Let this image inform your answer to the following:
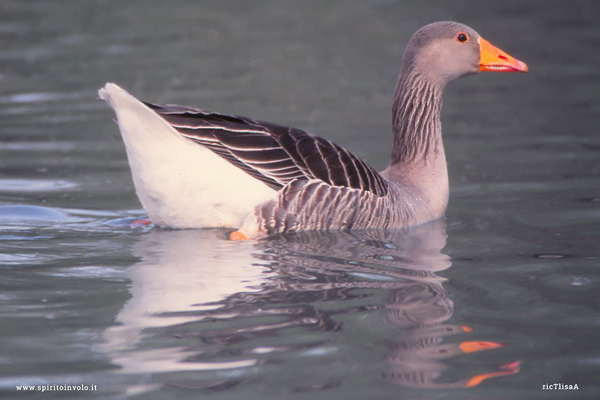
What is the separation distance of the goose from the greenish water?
218mm

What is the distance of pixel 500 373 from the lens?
3.84 meters

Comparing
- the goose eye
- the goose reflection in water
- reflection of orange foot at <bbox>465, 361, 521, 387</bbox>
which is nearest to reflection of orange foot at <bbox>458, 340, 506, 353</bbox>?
the goose reflection in water

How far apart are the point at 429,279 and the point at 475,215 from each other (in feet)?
6.76

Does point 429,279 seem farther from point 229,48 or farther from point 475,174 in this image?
point 229,48

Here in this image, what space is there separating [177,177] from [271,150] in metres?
0.87

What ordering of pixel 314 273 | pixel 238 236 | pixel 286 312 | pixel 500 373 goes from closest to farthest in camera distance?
pixel 500 373 < pixel 286 312 < pixel 314 273 < pixel 238 236

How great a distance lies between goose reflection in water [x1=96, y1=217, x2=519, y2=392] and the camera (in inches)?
152

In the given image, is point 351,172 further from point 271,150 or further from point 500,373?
point 500,373

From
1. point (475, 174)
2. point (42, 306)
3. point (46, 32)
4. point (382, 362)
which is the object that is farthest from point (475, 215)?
point (46, 32)

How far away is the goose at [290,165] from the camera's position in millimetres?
5852

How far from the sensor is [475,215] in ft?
23.2

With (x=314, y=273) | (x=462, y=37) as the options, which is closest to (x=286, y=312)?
(x=314, y=273)

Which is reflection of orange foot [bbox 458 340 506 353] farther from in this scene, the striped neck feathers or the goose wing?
the striped neck feathers

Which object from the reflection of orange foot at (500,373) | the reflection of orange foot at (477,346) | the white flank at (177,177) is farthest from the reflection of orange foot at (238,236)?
the reflection of orange foot at (500,373)
